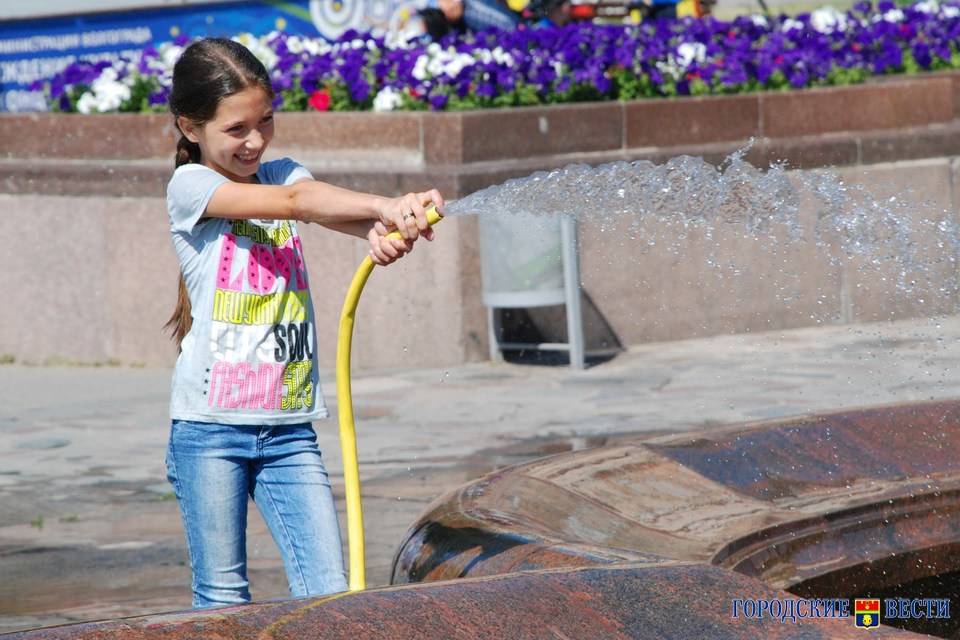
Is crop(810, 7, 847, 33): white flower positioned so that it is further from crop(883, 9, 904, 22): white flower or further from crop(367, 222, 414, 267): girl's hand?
crop(367, 222, 414, 267): girl's hand

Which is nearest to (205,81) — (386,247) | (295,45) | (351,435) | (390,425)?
(386,247)

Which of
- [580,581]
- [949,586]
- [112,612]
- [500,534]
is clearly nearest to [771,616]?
[580,581]

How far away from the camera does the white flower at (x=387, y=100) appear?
28.4ft

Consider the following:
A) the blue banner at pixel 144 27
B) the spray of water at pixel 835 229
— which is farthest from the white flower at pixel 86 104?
the spray of water at pixel 835 229

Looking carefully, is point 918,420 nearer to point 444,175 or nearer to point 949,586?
point 949,586

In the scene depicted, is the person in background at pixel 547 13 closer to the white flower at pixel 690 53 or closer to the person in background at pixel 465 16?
the person in background at pixel 465 16

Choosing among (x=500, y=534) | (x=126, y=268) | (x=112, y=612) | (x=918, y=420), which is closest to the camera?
(x=500, y=534)

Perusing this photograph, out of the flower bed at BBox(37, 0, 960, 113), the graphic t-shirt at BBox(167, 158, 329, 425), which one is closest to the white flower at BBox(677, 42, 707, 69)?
the flower bed at BBox(37, 0, 960, 113)

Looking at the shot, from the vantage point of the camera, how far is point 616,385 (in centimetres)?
817

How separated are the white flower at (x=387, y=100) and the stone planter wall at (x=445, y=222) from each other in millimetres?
146

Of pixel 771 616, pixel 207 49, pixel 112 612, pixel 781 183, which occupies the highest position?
pixel 207 49

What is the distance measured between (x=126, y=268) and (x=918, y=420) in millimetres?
5916

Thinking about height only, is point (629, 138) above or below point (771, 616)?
above

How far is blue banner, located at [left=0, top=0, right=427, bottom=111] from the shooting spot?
1179 centimetres
